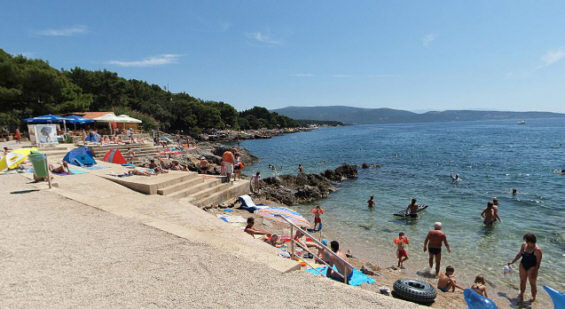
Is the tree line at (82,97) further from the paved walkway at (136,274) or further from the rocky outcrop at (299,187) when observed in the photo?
the paved walkway at (136,274)

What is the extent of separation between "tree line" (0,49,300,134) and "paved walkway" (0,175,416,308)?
31431 millimetres

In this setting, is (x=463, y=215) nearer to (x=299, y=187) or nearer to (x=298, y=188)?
(x=298, y=188)

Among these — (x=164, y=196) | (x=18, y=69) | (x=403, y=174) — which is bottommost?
(x=403, y=174)

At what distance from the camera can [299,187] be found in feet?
60.3

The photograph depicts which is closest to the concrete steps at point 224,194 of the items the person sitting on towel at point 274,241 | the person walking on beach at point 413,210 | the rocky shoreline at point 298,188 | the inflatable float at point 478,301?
the rocky shoreline at point 298,188

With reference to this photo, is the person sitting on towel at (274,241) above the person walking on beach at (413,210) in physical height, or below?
above

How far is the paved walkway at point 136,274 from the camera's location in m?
3.82

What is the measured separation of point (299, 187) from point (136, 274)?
14346 millimetres

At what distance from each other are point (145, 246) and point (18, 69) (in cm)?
3754

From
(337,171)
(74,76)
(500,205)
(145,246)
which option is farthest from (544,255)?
(74,76)

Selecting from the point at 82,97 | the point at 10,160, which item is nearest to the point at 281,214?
the point at 10,160

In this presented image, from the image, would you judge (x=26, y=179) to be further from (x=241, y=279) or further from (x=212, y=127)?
(x=212, y=127)

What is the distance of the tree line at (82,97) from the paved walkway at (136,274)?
103 ft

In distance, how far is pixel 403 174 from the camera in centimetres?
2538
